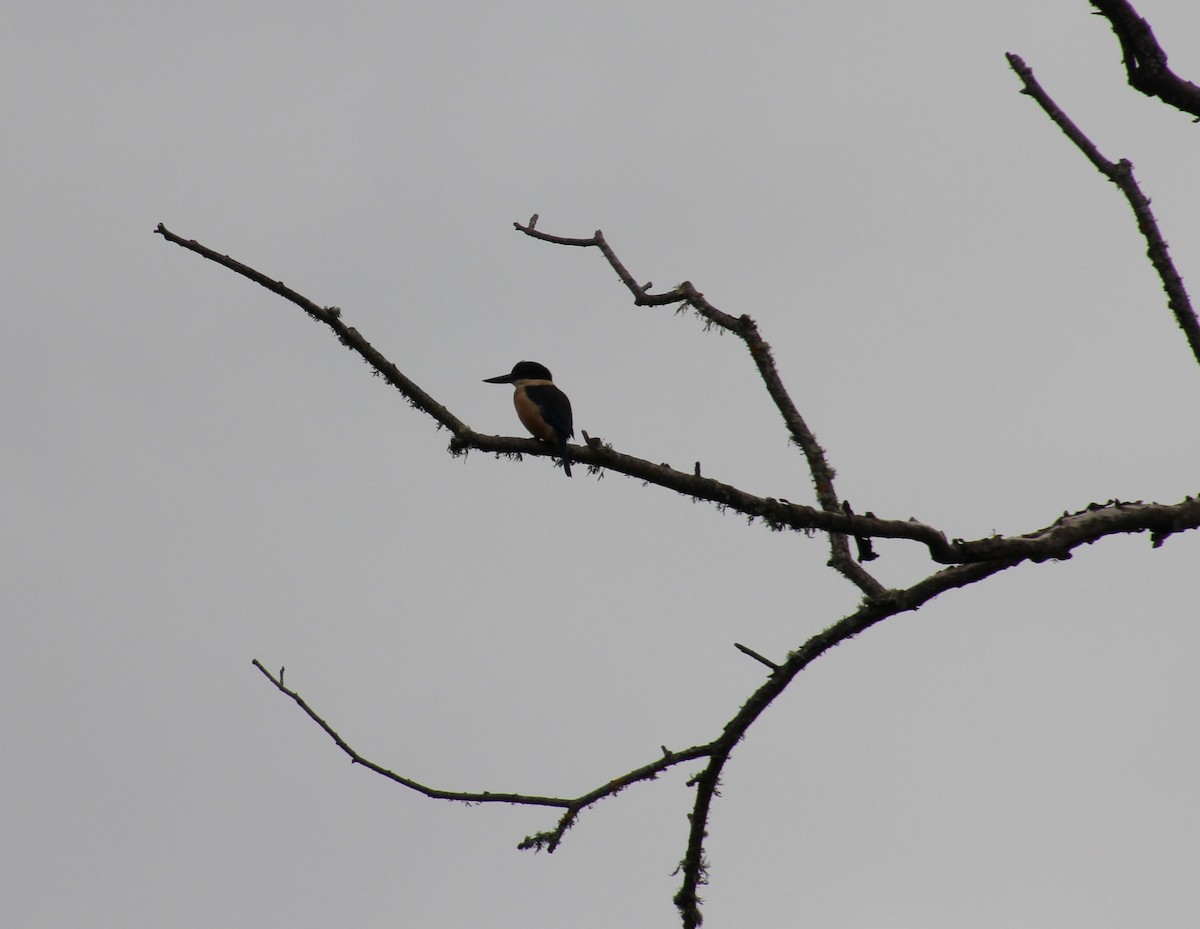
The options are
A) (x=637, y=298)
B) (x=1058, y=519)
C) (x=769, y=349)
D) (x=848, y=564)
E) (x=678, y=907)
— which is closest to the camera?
(x=1058, y=519)

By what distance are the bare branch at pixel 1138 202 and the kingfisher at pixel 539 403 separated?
4534 mm

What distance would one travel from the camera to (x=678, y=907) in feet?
17.4

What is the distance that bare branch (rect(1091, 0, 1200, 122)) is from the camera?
3668 mm

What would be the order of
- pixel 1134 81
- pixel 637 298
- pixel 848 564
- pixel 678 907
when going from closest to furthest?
pixel 1134 81
pixel 678 907
pixel 848 564
pixel 637 298

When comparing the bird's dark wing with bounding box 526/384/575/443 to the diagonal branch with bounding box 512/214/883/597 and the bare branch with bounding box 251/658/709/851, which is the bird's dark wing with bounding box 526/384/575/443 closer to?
the diagonal branch with bounding box 512/214/883/597

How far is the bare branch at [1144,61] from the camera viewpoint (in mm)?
3668

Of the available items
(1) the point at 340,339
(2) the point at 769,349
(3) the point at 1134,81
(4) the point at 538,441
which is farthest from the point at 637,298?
(3) the point at 1134,81

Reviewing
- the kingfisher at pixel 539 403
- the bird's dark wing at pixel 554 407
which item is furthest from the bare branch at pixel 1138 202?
the bird's dark wing at pixel 554 407

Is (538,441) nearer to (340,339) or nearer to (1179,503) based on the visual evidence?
(340,339)

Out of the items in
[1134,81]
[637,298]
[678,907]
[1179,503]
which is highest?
[637,298]

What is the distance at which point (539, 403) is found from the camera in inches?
386

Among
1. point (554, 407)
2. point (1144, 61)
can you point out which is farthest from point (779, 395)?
point (554, 407)

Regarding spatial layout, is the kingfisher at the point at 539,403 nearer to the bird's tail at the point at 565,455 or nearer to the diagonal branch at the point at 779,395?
the diagonal branch at the point at 779,395

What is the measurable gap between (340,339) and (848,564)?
231 cm
